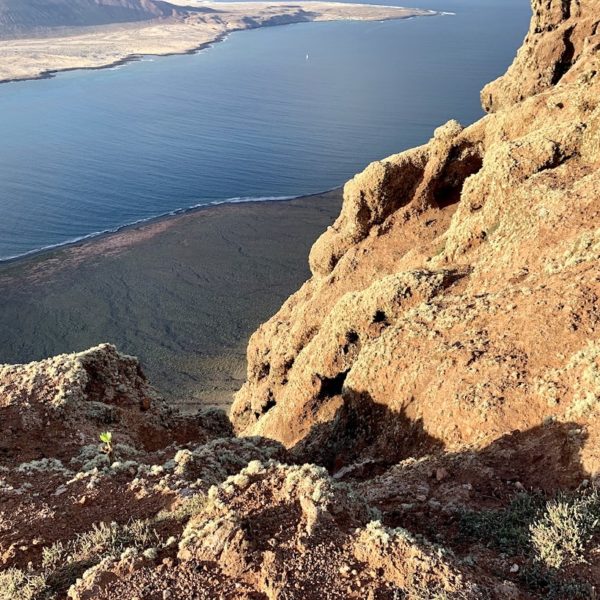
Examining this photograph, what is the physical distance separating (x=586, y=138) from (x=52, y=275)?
5417 cm

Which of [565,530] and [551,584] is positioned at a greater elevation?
[565,530]

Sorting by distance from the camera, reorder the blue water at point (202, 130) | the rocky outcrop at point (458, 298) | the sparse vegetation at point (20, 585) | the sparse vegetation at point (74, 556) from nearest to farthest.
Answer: the sparse vegetation at point (20, 585) < the sparse vegetation at point (74, 556) < the rocky outcrop at point (458, 298) < the blue water at point (202, 130)

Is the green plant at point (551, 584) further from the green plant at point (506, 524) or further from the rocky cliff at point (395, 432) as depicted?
the green plant at point (506, 524)

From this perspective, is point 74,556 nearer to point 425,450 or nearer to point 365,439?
point 425,450

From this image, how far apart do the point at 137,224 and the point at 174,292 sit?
801 inches

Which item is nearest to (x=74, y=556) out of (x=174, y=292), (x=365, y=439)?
(x=365, y=439)

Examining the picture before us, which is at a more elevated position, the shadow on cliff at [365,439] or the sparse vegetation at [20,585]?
the sparse vegetation at [20,585]

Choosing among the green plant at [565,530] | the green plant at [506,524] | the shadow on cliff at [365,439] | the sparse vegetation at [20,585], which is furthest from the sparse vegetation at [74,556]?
the shadow on cliff at [365,439]

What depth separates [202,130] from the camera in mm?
105250

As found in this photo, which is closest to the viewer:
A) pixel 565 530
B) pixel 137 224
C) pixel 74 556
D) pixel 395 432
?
pixel 565 530

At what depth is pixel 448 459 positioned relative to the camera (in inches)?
441

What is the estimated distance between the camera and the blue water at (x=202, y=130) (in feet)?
252

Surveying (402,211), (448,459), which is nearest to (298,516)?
(448,459)

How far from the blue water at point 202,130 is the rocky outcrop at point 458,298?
170ft
